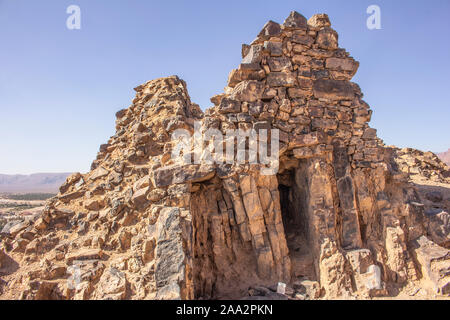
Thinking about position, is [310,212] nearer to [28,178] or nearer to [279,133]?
[279,133]

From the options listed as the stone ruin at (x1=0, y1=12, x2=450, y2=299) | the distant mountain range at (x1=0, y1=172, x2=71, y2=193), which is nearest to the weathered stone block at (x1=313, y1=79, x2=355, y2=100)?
the stone ruin at (x1=0, y1=12, x2=450, y2=299)

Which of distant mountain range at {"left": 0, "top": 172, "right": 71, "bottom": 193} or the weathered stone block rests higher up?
the weathered stone block

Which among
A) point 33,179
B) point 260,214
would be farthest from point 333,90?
point 33,179

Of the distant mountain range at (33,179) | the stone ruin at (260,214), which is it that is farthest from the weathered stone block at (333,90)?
the distant mountain range at (33,179)

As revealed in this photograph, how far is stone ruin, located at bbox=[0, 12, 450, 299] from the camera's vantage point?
538cm

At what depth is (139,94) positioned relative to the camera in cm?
938

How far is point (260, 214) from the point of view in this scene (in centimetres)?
612

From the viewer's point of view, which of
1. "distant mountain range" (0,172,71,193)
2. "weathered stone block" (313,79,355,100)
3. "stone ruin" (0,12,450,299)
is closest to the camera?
"stone ruin" (0,12,450,299)

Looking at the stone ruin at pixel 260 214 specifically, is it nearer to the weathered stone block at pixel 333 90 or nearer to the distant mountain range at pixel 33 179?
the weathered stone block at pixel 333 90

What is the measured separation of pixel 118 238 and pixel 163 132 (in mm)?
3169

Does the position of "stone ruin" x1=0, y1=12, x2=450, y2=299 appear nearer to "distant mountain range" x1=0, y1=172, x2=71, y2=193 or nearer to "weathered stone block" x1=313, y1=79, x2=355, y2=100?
"weathered stone block" x1=313, y1=79, x2=355, y2=100

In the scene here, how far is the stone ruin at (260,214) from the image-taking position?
5.38 metres

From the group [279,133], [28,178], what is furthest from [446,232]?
[28,178]

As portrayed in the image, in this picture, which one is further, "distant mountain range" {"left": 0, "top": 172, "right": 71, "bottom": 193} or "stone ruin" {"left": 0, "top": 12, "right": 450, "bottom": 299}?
"distant mountain range" {"left": 0, "top": 172, "right": 71, "bottom": 193}
